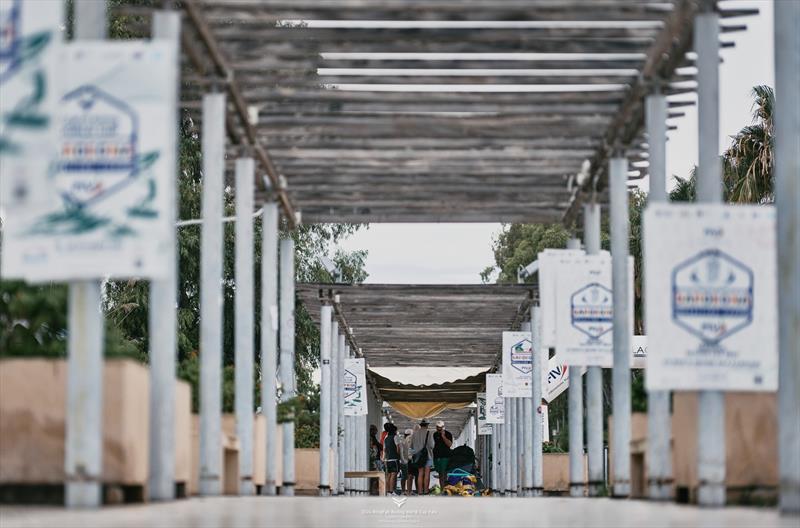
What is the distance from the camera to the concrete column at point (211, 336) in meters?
15.6

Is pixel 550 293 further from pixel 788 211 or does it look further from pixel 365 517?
pixel 788 211

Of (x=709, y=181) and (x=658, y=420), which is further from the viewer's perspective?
(x=658, y=420)

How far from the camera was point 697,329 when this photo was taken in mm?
12625

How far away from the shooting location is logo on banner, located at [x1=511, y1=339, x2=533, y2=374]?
93.9ft

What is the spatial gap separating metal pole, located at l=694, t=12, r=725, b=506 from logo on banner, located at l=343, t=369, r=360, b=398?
1924 centimetres

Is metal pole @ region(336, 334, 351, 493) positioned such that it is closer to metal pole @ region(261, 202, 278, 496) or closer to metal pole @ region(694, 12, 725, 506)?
metal pole @ region(261, 202, 278, 496)

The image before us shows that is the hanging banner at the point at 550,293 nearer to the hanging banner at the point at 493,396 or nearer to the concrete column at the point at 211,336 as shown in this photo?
the concrete column at the point at 211,336

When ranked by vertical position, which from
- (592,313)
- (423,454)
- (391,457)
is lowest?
(391,457)

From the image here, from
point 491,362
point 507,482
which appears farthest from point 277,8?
point 491,362

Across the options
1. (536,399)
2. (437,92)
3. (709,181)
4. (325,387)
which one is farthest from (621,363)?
(325,387)

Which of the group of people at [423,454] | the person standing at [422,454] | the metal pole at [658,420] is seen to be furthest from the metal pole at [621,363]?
the person standing at [422,454]

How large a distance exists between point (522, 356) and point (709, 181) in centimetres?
1548

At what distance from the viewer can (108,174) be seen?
11047 mm

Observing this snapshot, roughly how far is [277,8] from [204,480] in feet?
15.0
